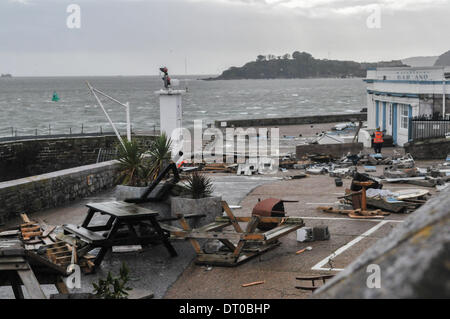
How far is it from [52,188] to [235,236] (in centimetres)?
770

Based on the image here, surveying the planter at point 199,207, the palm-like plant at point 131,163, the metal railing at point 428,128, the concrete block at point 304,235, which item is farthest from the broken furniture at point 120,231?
the metal railing at point 428,128

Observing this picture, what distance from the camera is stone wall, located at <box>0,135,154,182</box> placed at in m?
29.8

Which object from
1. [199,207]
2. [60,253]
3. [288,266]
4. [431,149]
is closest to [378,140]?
[431,149]

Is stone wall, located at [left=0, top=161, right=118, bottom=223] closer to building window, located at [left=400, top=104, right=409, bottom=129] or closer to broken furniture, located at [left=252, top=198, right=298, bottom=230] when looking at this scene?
broken furniture, located at [left=252, top=198, right=298, bottom=230]

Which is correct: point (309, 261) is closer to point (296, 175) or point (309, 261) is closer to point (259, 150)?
point (296, 175)

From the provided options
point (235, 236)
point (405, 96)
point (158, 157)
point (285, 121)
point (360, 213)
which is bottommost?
point (360, 213)

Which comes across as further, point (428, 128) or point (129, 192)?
point (428, 128)

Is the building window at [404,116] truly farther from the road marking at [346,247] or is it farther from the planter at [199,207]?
the planter at [199,207]

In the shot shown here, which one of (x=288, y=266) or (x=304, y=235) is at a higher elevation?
(x=304, y=235)

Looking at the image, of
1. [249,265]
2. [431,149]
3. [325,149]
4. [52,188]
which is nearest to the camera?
[249,265]

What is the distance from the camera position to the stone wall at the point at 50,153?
2978 cm

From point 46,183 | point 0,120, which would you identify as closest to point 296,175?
point 46,183

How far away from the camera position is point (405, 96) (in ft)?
103

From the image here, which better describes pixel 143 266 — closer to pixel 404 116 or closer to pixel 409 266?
pixel 409 266
